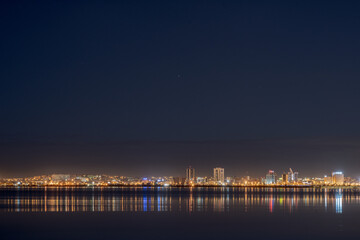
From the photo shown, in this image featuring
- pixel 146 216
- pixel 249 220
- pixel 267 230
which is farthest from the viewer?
pixel 146 216

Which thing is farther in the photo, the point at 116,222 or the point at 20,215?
the point at 20,215

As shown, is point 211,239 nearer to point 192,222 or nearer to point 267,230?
point 267,230

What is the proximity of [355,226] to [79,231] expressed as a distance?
18615 millimetres

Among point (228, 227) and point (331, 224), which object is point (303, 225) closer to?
point (331, 224)

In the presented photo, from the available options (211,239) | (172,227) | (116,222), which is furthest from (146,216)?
(211,239)

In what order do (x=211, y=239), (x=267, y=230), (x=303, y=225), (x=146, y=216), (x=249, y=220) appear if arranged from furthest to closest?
(x=146, y=216) → (x=249, y=220) → (x=303, y=225) → (x=267, y=230) → (x=211, y=239)

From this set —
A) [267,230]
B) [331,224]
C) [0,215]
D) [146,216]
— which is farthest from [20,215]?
[331,224]

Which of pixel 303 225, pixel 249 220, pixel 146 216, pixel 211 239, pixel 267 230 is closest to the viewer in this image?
pixel 211 239

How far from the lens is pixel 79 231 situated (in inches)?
1320

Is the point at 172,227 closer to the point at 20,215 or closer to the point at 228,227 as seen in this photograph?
the point at 228,227

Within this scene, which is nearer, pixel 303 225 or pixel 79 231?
pixel 79 231

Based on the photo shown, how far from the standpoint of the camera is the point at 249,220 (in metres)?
42.2

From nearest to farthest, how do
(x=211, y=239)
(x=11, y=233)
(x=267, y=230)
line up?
1. (x=211, y=239)
2. (x=11, y=233)
3. (x=267, y=230)

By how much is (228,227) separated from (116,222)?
8344mm
